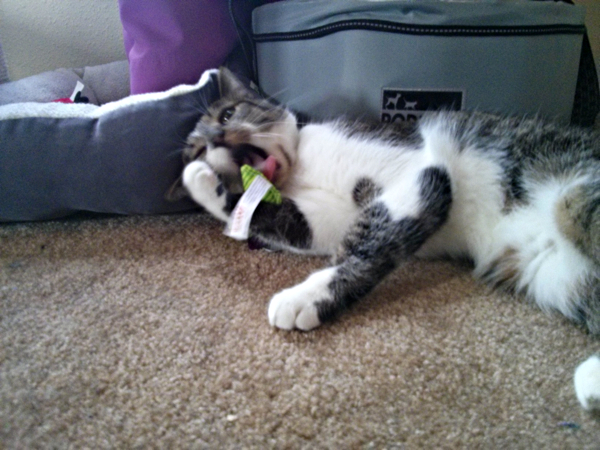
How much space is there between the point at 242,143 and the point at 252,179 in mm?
174

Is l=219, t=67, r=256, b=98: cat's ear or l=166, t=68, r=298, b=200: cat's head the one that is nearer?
l=166, t=68, r=298, b=200: cat's head

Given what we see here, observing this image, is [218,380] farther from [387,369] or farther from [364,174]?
[364,174]

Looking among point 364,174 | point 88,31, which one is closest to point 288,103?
point 364,174

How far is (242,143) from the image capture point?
111cm

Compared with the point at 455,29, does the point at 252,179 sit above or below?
below

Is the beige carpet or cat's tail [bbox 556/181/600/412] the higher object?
cat's tail [bbox 556/181/600/412]

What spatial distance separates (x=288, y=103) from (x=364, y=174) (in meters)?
0.44

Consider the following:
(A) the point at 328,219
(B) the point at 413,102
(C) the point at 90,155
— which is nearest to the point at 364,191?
(A) the point at 328,219

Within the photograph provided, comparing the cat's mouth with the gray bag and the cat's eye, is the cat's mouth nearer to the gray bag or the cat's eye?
the cat's eye

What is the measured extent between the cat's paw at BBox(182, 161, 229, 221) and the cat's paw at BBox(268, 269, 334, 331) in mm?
383

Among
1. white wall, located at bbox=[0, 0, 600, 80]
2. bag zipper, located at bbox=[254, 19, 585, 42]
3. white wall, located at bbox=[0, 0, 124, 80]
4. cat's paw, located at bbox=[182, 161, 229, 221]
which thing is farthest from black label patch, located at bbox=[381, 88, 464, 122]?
white wall, located at bbox=[0, 0, 124, 80]

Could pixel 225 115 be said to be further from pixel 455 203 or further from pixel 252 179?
pixel 455 203

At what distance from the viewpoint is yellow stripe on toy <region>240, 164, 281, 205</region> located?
0.99 m

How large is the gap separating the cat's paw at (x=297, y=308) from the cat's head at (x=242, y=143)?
0.41 meters
